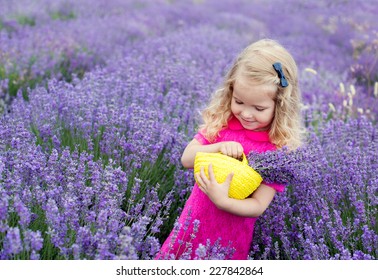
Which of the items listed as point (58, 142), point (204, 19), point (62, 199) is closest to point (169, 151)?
point (58, 142)

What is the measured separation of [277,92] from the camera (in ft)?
7.29

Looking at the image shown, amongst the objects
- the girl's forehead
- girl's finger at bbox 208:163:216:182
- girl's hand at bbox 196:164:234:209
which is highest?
the girl's forehead

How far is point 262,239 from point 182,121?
1151mm

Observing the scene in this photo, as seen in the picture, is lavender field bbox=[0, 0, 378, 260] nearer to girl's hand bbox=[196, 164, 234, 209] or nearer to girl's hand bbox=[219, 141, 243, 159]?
girl's hand bbox=[196, 164, 234, 209]

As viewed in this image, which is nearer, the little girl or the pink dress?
the little girl

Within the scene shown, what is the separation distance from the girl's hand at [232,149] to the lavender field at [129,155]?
33cm

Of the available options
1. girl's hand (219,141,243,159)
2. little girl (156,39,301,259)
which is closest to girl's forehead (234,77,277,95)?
little girl (156,39,301,259)

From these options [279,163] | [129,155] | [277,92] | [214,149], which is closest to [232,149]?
[214,149]

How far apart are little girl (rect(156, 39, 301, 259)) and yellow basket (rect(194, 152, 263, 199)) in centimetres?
4

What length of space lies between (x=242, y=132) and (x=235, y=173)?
13.2 inches

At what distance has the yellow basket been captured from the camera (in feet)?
6.81

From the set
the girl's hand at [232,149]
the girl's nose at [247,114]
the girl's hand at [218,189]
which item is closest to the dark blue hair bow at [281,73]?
the girl's nose at [247,114]

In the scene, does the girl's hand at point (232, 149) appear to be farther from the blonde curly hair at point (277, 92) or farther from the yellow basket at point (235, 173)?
the blonde curly hair at point (277, 92)

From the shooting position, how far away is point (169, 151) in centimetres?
312
